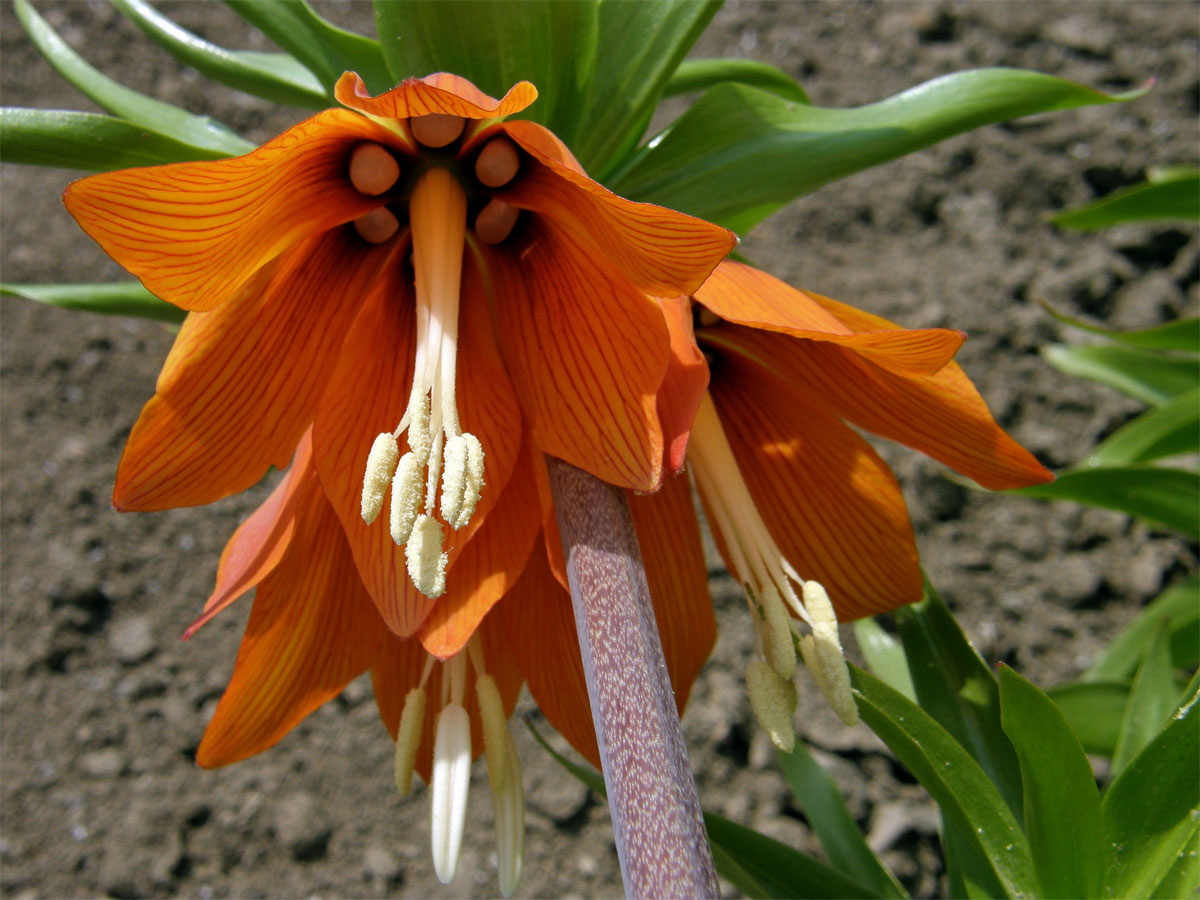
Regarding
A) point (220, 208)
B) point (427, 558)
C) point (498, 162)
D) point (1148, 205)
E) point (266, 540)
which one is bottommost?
point (266, 540)

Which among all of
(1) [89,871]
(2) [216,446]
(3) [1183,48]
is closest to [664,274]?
(2) [216,446]

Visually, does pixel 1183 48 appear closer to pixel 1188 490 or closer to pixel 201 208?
pixel 1188 490

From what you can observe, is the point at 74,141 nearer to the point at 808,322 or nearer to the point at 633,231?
the point at 633,231

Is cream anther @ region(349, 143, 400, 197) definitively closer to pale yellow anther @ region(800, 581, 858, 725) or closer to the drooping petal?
the drooping petal

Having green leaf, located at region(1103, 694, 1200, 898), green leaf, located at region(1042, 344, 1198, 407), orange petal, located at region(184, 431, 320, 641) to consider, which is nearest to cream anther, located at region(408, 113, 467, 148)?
orange petal, located at region(184, 431, 320, 641)

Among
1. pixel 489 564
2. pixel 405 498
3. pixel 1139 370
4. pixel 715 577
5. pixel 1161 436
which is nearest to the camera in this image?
pixel 405 498

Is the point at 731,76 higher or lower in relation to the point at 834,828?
higher

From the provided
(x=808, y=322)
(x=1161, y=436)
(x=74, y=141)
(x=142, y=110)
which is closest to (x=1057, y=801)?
(x=808, y=322)
